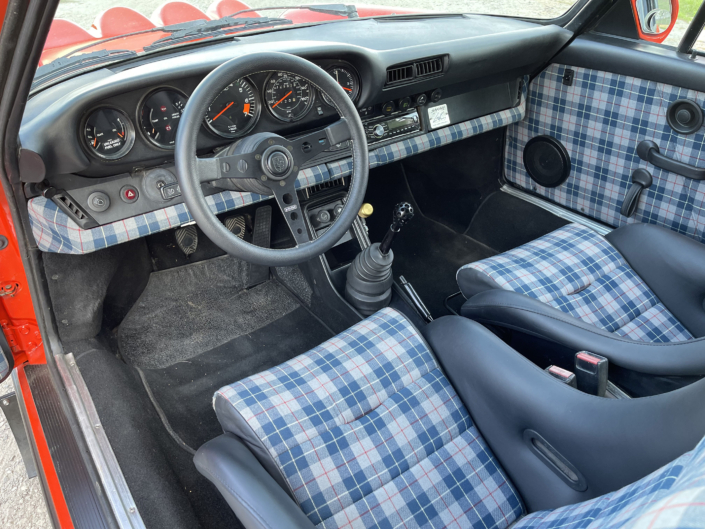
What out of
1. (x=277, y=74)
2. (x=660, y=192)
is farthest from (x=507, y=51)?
(x=277, y=74)

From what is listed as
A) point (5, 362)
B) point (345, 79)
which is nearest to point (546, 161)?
point (345, 79)

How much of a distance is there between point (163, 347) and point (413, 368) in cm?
125

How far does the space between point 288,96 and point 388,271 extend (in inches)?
29.7

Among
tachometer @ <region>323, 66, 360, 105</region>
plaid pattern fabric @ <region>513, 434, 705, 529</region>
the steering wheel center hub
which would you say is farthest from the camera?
tachometer @ <region>323, 66, 360, 105</region>

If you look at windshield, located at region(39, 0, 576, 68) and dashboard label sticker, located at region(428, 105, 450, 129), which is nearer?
windshield, located at region(39, 0, 576, 68)

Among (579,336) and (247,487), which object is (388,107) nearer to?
(579,336)

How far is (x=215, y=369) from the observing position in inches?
85.4

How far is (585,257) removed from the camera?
1919mm

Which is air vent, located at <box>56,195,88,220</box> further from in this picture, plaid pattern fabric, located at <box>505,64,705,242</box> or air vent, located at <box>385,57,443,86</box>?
plaid pattern fabric, located at <box>505,64,705,242</box>

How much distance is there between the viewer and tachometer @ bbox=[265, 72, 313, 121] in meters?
1.74

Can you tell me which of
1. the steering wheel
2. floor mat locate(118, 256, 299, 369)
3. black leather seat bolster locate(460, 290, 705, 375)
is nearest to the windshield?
the steering wheel

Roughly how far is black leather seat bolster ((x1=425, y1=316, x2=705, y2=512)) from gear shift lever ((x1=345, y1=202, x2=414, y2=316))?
21.0 inches

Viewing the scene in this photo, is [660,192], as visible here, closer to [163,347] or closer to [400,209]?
[400,209]


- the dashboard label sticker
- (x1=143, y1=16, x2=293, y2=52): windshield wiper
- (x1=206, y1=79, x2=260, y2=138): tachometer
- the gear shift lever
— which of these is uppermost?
(x1=143, y1=16, x2=293, y2=52): windshield wiper
